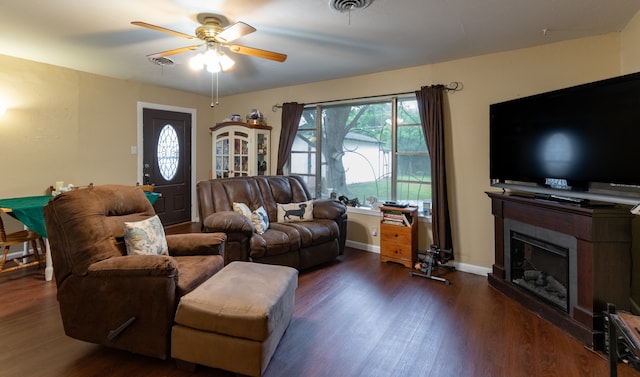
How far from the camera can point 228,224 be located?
304 cm

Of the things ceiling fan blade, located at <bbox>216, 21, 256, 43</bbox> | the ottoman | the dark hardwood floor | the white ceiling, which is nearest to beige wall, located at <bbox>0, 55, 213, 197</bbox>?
the white ceiling

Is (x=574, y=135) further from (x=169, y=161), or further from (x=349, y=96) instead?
(x=169, y=161)

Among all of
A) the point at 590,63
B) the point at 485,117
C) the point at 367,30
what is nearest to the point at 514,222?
the point at 485,117

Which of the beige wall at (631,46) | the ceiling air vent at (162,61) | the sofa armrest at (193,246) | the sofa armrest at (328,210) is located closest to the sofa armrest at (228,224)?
the sofa armrest at (193,246)

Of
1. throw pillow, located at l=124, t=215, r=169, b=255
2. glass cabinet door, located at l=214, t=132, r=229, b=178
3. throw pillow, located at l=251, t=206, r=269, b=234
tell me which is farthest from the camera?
glass cabinet door, located at l=214, t=132, r=229, b=178

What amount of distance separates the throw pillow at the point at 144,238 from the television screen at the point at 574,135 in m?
3.11

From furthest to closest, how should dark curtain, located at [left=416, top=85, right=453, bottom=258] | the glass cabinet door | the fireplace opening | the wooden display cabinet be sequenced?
1. the glass cabinet door
2. the wooden display cabinet
3. dark curtain, located at [left=416, top=85, right=453, bottom=258]
4. the fireplace opening

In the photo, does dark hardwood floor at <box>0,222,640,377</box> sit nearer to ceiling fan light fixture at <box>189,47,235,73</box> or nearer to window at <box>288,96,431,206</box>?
window at <box>288,96,431,206</box>

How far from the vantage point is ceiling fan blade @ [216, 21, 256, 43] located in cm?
→ 227

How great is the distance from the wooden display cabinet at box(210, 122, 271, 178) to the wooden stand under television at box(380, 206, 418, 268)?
2298mm

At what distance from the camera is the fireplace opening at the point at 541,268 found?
2.50 meters

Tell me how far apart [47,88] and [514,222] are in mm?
5540

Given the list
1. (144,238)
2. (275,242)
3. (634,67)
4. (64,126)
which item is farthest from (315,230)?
(64,126)

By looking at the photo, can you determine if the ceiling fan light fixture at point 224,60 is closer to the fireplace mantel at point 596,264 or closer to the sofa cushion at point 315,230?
the sofa cushion at point 315,230
